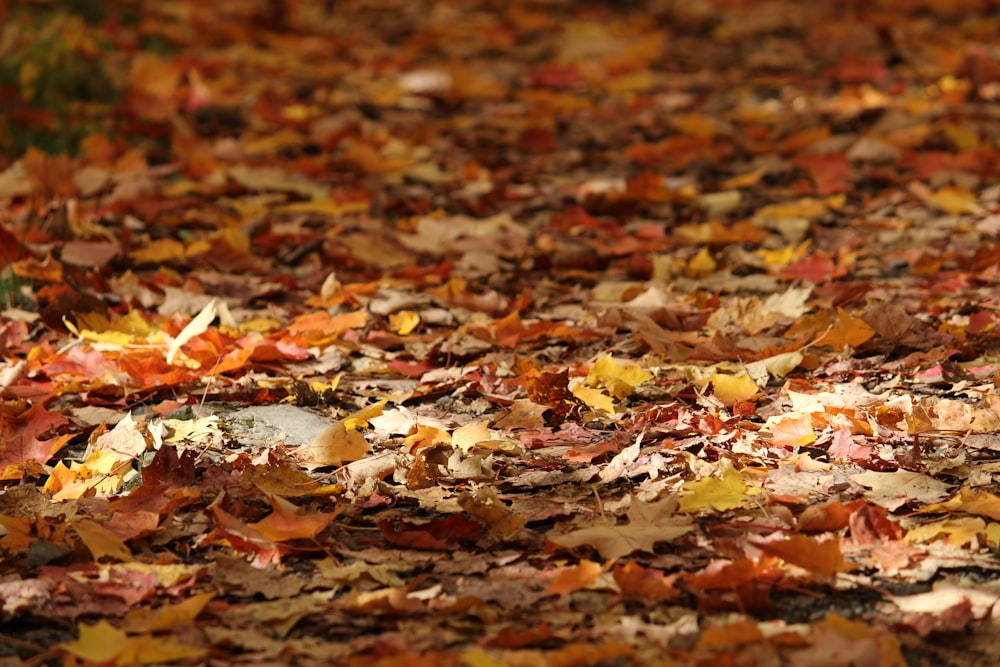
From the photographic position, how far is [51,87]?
4.93 metres

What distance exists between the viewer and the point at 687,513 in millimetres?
2020

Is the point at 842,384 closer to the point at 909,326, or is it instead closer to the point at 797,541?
the point at 909,326

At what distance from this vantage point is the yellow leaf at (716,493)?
2.02 meters

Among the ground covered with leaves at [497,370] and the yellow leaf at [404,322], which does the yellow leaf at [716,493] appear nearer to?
the ground covered with leaves at [497,370]

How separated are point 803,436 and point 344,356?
41.7 inches

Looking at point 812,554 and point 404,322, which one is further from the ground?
point 812,554

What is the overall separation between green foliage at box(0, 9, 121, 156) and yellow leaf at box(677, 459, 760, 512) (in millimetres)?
3078

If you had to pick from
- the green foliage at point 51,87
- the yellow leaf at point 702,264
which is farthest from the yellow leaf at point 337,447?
the green foliage at point 51,87

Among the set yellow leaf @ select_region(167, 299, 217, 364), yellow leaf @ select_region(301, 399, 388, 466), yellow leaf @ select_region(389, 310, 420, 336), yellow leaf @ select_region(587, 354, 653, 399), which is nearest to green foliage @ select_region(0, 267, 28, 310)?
yellow leaf @ select_region(167, 299, 217, 364)

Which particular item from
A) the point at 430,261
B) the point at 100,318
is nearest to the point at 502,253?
the point at 430,261

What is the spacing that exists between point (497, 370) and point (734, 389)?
510 millimetres

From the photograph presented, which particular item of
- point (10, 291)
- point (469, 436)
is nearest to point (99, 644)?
point (469, 436)

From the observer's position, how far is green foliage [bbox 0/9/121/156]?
179 inches

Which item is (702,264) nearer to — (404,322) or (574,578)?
(404,322)
